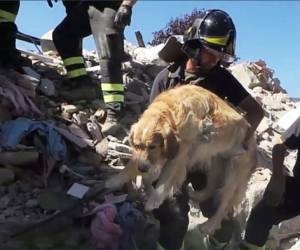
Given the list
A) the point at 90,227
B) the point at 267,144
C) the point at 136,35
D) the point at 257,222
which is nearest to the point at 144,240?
the point at 90,227

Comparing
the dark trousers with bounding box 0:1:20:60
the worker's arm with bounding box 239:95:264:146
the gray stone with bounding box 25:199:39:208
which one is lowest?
the gray stone with bounding box 25:199:39:208

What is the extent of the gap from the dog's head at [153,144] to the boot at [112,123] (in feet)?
8.87

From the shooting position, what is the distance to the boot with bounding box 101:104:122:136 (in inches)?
234

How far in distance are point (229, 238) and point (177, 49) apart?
1.45 meters

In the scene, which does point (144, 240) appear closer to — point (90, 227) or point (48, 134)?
point (90, 227)

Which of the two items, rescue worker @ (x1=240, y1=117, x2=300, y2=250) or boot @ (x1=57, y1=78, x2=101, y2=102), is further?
boot @ (x1=57, y1=78, x2=101, y2=102)

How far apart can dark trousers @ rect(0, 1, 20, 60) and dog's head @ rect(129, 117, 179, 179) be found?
3297 millimetres

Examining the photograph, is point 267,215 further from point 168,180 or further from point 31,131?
point 31,131

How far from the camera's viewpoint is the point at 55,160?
521 cm

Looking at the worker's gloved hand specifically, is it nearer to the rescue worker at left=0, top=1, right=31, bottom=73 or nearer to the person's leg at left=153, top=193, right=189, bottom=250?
the rescue worker at left=0, top=1, right=31, bottom=73

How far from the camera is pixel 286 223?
558 cm

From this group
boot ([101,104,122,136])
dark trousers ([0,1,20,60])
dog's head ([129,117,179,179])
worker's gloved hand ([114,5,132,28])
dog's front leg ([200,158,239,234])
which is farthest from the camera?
dark trousers ([0,1,20,60])

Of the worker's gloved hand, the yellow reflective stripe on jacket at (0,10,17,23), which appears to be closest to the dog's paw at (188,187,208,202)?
the worker's gloved hand

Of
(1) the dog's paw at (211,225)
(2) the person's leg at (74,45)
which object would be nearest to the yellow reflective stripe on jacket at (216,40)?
(1) the dog's paw at (211,225)
